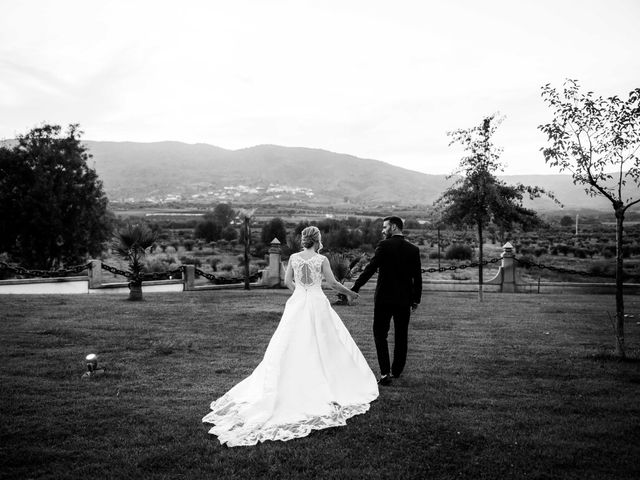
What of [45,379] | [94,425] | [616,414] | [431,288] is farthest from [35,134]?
[616,414]

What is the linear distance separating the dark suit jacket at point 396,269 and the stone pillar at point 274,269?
1571 centimetres

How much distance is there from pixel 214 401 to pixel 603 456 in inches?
178

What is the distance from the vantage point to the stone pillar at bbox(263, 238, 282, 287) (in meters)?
22.7

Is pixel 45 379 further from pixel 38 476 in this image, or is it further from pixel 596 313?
pixel 596 313

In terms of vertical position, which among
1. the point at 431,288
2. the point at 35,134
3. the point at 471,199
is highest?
the point at 35,134

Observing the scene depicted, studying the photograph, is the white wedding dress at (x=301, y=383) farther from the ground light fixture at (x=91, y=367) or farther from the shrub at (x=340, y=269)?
the shrub at (x=340, y=269)

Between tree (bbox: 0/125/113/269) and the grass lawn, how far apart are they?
817 inches

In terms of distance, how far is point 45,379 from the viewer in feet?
24.6

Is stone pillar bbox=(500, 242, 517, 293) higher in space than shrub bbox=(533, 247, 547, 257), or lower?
higher

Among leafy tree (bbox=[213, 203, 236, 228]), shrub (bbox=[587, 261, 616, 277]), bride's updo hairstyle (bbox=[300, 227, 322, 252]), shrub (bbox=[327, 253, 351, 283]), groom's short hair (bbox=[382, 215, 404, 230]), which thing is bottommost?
shrub (bbox=[587, 261, 616, 277])

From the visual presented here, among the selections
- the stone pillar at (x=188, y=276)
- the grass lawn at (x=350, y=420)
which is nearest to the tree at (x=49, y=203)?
the stone pillar at (x=188, y=276)

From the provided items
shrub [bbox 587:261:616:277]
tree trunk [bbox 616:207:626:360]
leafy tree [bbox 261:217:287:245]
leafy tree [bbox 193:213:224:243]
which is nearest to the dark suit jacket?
tree trunk [bbox 616:207:626:360]

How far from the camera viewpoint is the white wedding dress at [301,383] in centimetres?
557

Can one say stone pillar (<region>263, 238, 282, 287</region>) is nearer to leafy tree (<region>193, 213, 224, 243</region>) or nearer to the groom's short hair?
the groom's short hair
